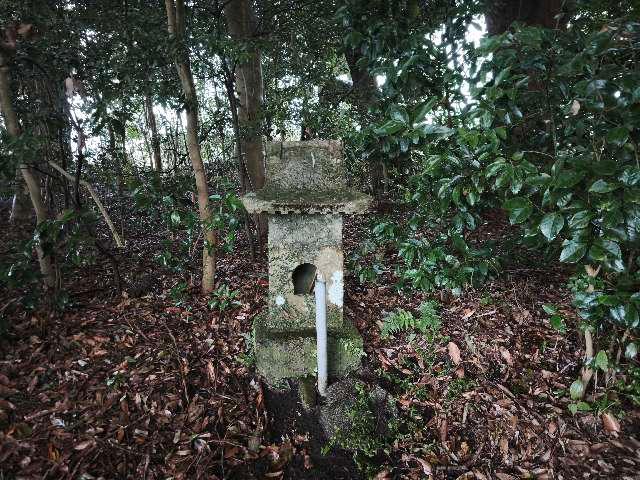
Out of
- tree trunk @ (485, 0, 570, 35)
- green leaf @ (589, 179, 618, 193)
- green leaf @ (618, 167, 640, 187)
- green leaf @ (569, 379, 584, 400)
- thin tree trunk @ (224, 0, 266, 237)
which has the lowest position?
green leaf @ (569, 379, 584, 400)

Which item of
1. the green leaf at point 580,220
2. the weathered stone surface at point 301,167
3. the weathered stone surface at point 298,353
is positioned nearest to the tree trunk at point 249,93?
the weathered stone surface at point 301,167

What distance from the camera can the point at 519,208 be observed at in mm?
2084

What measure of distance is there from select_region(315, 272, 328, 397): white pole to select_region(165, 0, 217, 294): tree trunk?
1401 millimetres

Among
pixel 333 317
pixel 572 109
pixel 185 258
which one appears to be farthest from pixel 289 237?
pixel 185 258

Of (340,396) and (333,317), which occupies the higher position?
(333,317)

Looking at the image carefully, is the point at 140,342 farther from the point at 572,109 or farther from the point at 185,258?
the point at 572,109

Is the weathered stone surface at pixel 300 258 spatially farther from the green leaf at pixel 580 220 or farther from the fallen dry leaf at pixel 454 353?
the green leaf at pixel 580 220

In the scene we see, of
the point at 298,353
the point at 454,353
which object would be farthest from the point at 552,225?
the point at 298,353

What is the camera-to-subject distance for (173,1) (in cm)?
378

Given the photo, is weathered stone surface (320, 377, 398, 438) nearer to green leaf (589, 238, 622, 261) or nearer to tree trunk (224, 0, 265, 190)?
green leaf (589, 238, 622, 261)

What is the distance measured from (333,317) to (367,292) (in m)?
1.27

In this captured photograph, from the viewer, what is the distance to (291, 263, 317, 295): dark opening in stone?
367cm

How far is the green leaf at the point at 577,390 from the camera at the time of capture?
3.00 meters

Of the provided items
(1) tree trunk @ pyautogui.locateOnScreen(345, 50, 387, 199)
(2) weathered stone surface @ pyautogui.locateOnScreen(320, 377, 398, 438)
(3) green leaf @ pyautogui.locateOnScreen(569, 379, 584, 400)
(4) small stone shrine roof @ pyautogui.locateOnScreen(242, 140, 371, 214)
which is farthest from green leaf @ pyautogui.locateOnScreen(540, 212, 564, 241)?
(1) tree trunk @ pyautogui.locateOnScreen(345, 50, 387, 199)
